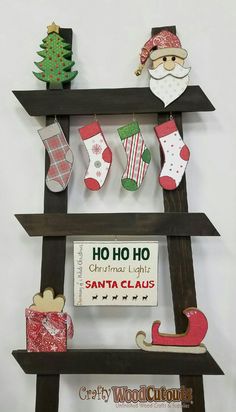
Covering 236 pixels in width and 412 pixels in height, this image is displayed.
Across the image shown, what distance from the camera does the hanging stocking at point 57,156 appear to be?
3.13 feet

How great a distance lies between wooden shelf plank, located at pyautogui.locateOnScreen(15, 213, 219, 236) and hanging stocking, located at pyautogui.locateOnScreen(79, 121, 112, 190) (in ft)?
0.28

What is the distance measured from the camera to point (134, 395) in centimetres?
100

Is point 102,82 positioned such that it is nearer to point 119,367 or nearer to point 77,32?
point 77,32

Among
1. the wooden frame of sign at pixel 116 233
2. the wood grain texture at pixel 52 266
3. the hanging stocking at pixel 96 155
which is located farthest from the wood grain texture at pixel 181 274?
the wood grain texture at pixel 52 266

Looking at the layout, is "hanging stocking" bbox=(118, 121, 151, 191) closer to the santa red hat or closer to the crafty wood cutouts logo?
the santa red hat

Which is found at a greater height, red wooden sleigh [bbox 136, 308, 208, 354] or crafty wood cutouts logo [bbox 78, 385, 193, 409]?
red wooden sleigh [bbox 136, 308, 208, 354]

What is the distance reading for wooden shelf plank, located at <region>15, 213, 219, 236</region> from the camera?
92cm

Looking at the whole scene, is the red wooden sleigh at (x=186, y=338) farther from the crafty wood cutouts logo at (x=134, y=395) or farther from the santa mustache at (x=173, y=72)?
the santa mustache at (x=173, y=72)

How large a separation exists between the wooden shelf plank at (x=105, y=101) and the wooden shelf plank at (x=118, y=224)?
0.85ft

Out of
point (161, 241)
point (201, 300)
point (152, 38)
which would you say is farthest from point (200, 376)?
point (152, 38)

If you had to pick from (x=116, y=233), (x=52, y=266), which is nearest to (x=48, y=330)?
(x=52, y=266)

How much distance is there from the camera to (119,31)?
3.32 feet

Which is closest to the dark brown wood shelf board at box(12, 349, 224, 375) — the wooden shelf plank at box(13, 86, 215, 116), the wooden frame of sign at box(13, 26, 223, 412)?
the wooden frame of sign at box(13, 26, 223, 412)

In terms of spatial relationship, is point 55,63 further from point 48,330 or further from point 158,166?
point 48,330
